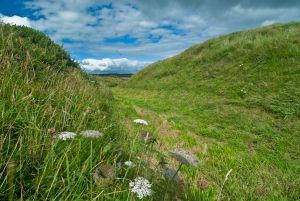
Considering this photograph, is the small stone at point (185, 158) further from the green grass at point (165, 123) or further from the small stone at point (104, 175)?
the small stone at point (104, 175)

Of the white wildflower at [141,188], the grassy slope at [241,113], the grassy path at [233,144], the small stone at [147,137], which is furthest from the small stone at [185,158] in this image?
the grassy slope at [241,113]

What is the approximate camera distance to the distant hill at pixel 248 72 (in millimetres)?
12109

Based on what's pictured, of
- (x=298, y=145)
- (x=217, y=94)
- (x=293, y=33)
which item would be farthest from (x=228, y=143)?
(x=293, y=33)

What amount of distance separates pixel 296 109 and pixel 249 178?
640cm

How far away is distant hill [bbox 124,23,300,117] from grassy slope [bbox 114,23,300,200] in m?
0.03

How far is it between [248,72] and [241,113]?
18.9 feet

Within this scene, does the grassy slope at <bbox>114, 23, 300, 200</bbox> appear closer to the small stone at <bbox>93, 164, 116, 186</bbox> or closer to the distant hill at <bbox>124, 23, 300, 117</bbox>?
the distant hill at <bbox>124, 23, 300, 117</bbox>

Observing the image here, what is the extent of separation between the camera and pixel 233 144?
782 cm

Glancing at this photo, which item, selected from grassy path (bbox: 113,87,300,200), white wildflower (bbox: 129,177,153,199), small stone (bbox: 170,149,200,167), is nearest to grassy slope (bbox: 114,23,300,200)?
grassy path (bbox: 113,87,300,200)

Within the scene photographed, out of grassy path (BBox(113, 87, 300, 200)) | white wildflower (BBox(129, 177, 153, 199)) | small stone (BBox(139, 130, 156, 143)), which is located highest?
small stone (BBox(139, 130, 156, 143))

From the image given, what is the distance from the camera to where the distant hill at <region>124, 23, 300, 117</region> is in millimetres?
12109

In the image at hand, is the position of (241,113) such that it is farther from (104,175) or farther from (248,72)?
(104,175)

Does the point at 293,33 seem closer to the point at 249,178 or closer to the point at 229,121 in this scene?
the point at 229,121

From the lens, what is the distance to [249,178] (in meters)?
4.91
